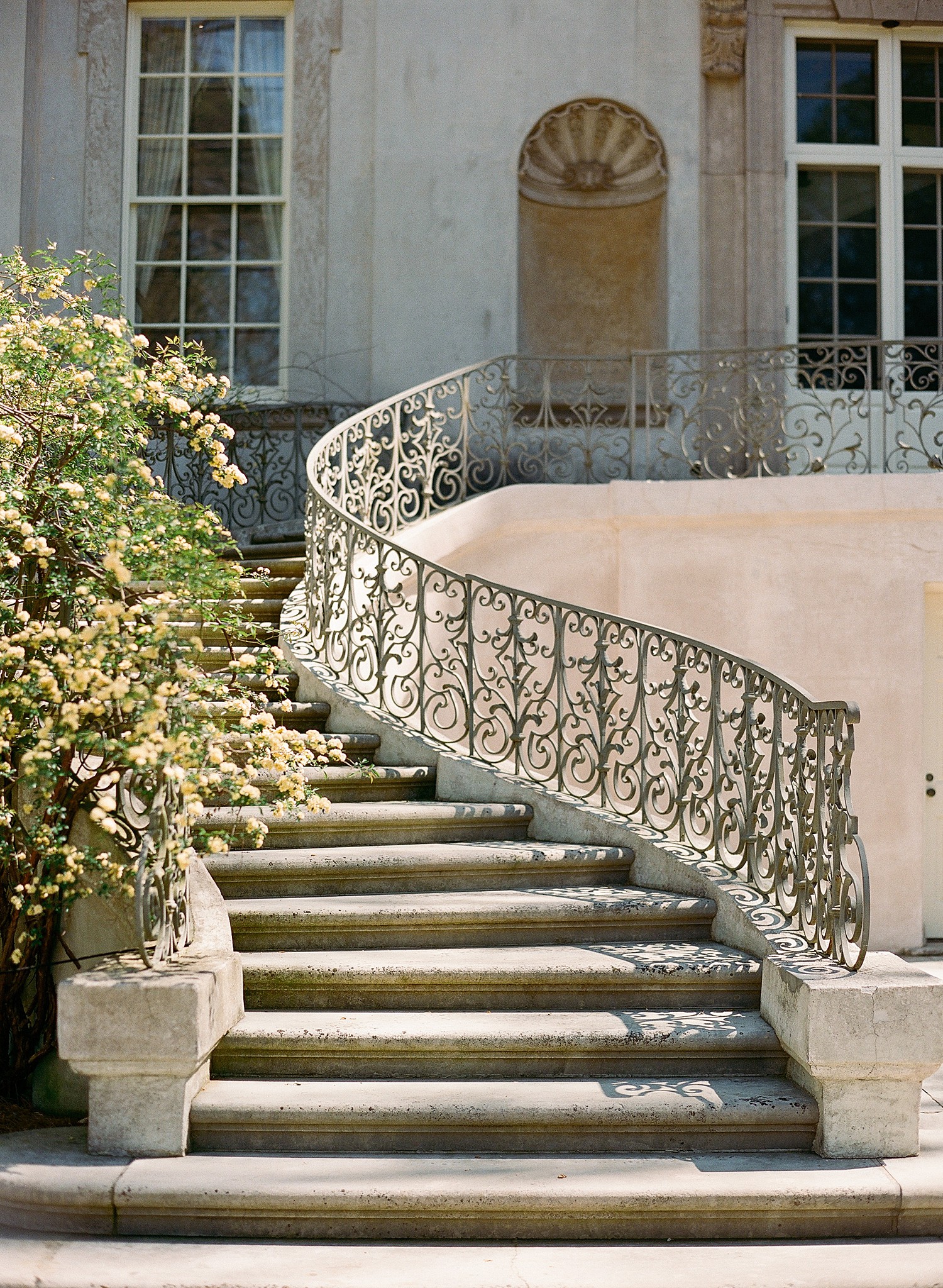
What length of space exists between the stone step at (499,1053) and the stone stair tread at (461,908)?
0.63 m

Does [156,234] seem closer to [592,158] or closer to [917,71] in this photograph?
[592,158]

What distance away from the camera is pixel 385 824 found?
5.88 m

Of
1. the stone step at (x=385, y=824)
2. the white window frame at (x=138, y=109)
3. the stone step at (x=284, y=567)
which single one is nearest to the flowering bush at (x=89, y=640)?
the stone step at (x=385, y=824)

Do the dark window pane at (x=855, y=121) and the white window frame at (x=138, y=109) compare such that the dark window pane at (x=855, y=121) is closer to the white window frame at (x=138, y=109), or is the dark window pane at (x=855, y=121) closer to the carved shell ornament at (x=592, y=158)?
the carved shell ornament at (x=592, y=158)

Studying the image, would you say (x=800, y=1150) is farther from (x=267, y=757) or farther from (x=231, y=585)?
(x=231, y=585)

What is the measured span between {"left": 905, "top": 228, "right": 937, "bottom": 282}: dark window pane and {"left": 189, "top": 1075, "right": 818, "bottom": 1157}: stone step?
846 centimetres

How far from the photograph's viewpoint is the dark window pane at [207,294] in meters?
11.3

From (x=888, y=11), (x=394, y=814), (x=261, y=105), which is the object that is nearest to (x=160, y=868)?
(x=394, y=814)

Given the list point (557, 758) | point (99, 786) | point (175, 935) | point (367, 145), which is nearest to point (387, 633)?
point (557, 758)

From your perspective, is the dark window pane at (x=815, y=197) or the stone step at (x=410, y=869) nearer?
the stone step at (x=410, y=869)

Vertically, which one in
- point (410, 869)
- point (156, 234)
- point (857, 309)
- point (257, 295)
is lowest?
point (410, 869)

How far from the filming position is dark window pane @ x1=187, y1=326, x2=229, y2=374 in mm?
11219

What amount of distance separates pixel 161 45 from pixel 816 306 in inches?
231

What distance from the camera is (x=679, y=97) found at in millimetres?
10836
